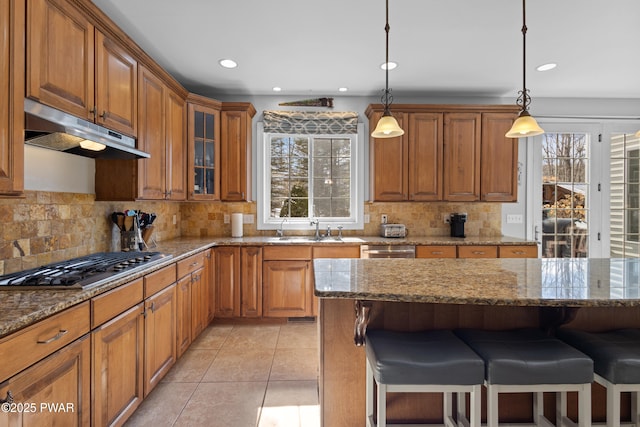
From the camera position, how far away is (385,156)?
365cm

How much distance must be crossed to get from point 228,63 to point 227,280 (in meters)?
2.15

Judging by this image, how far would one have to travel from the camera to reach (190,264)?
2.69 m

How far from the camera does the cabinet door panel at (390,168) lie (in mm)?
3641

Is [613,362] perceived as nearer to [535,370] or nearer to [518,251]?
[535,370]

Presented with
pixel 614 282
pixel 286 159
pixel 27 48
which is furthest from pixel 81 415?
pixel 286 159

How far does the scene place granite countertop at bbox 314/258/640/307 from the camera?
124cm

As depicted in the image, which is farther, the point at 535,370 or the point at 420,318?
the point at 420,318

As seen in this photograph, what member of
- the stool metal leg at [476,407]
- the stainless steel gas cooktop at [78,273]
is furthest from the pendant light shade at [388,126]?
the stainless steel gas cooktop at [78,273]

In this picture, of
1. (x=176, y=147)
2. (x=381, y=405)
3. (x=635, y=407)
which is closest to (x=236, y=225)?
(x=176, y=147)

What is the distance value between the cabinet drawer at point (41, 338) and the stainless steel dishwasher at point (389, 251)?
2.43 metres

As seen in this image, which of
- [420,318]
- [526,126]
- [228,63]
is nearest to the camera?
[420,318]

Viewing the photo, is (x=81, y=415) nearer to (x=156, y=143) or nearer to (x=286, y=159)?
(x=156, y=143)

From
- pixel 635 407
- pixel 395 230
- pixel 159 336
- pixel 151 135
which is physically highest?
pixel 151 135

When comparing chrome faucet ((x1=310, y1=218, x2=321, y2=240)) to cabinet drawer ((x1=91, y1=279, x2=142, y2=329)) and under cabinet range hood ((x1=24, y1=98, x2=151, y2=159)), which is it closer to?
under cabinet range hood ((x1=24, y1=98, x2=151, y2=159))
